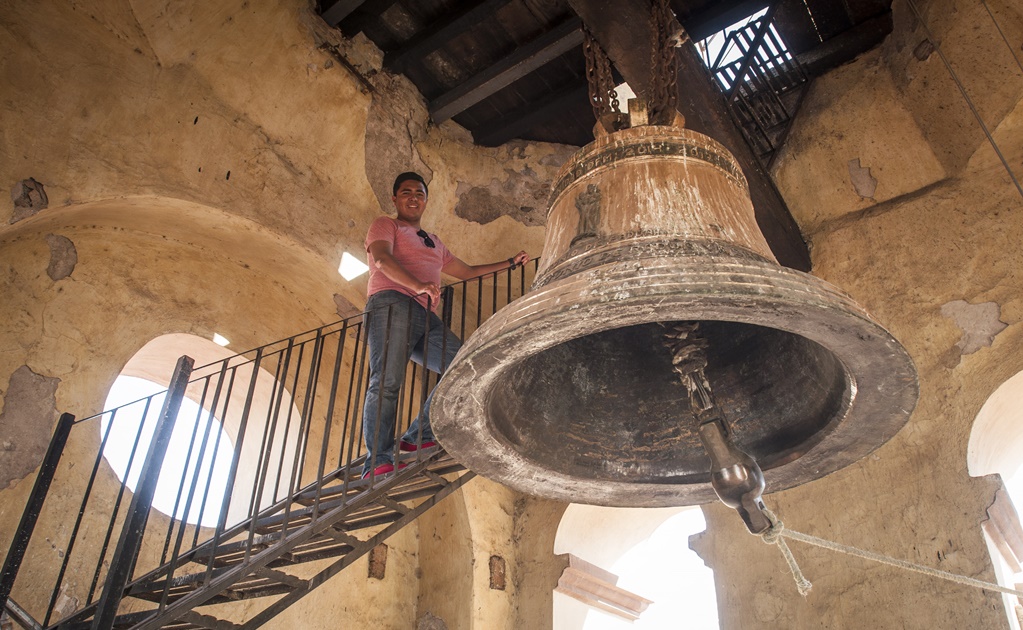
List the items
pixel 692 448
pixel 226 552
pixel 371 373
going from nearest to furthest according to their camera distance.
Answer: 1. pixel 692 448
2. pixel 226 552
3. pixel 371 373

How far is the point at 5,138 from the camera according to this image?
3469 mm

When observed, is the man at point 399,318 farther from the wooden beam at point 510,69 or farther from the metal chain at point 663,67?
the metal chain at point 663,67

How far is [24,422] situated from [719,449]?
362cm

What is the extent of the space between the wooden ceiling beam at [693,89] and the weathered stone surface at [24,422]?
10.9 feet

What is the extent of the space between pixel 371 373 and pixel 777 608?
2322 mm

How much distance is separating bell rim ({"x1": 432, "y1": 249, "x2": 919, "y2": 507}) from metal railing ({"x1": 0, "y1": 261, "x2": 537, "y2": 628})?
1477 millimetres

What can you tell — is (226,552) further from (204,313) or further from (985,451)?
(985,451)

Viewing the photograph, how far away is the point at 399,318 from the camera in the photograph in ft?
12.5

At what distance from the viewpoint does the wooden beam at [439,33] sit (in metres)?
4.92

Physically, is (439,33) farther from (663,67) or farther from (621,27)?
(663,67)

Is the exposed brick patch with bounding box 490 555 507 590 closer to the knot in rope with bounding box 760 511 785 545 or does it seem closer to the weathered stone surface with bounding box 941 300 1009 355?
the weathered stone surface with bounding box 941 300 1009 355

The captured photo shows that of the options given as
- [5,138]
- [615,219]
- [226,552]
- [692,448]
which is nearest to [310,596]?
[226,552]

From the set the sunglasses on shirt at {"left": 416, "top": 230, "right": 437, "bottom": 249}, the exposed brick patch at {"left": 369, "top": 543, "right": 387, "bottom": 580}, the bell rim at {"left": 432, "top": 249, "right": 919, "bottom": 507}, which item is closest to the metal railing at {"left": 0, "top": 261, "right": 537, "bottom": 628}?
the sunglasses on shirt at {"left": 416, "top": 230, "right": 437, "bottom": 249}

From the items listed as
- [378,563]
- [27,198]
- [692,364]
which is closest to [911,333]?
[692,364]
